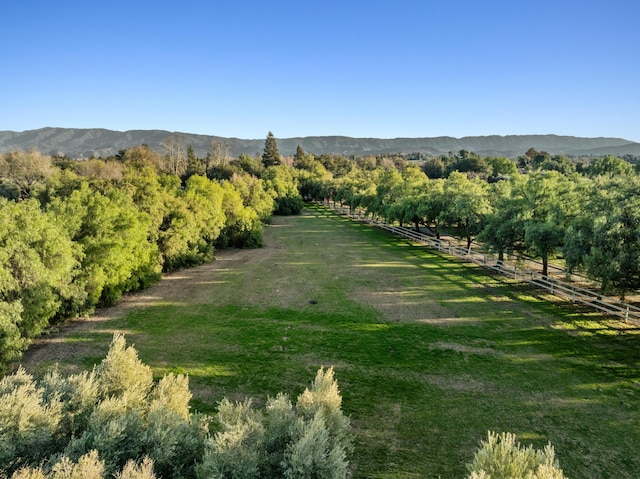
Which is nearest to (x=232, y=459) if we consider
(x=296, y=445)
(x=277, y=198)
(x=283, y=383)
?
(x=296, y=445)

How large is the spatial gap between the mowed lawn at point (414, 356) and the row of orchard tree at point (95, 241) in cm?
186

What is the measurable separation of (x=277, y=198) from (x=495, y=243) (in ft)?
163

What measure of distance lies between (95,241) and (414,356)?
18.1 metres

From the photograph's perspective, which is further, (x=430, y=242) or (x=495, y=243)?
(x=430, y=242)

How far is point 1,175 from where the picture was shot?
2296 inches

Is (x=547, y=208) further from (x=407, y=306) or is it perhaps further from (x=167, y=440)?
(x=167, y=440)

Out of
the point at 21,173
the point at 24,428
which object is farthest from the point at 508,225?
the point at 21,173

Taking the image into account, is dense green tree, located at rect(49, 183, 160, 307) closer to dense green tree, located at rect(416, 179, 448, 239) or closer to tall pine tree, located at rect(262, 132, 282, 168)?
dense green tree, located at rect(416, 179, 448, 239)

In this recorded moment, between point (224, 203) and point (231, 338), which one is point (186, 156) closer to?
point (224, 203)

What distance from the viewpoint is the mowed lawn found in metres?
10.6

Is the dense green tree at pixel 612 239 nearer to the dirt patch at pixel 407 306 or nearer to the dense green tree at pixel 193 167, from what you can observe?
the dirt patch at pixel 407 306

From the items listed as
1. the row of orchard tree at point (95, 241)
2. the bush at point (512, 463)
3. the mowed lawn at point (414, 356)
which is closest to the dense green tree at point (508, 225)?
the mowed lawn at point (414, 356)

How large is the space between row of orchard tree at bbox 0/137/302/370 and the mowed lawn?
1860 millimetres

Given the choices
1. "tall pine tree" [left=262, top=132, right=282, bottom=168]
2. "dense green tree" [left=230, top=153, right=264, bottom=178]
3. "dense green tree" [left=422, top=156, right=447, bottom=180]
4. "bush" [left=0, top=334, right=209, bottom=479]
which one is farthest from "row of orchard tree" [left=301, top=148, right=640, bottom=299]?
"tall pine tree" [left=262, top=132, right=282, bottom=168]
